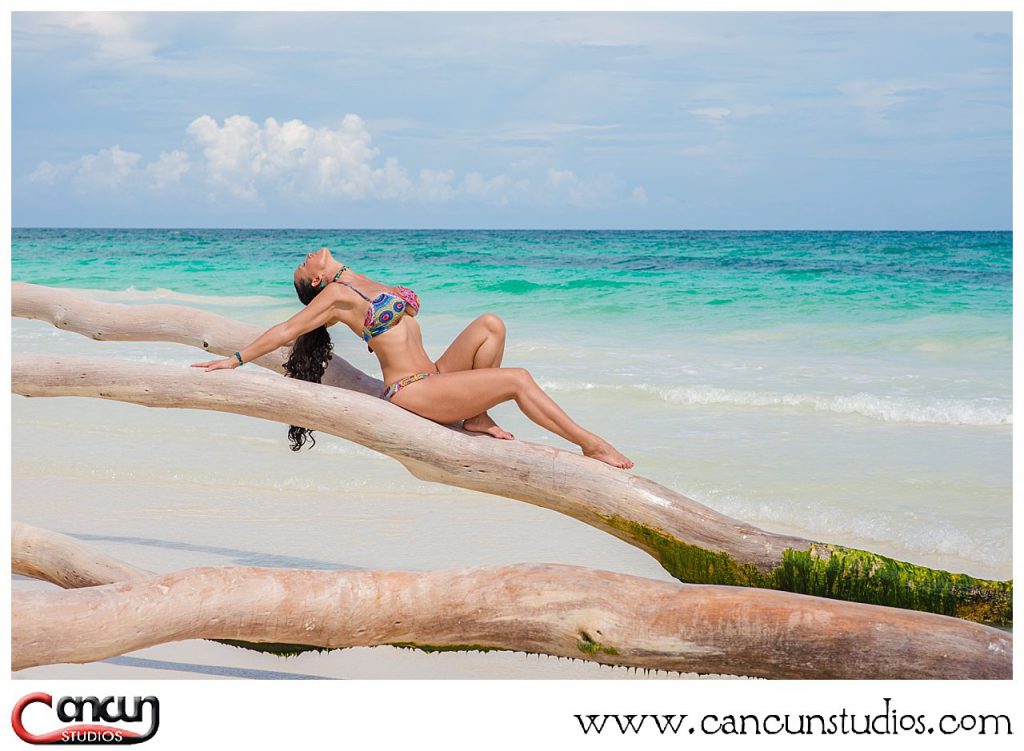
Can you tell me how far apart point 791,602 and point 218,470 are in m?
4.69

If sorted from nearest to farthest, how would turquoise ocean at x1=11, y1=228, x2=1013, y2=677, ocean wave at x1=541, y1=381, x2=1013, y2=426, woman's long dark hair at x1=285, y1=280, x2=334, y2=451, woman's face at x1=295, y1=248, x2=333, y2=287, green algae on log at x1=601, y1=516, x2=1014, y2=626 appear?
green algae on log at x1=601, y1=516, x2=1014, y2=626 < woman's long dark hair at x1=285, y1=280, x2=334, y2=451 < woman's face at x1=295, y1=248, x2=333, y2=287 < turquoise ocean at x1=11, y1=228, x2=1013, y2=677 < ocean wave at x1=541, y1=381, x2=1013, y2=426

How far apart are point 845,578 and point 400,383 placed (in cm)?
194

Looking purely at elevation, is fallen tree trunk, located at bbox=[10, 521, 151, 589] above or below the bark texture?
below

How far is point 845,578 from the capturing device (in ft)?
12.2

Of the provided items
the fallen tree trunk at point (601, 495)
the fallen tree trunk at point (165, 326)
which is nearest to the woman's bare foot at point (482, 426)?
the fallen tree trunk at point (601, 495)

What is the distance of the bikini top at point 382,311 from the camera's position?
4.36 metres

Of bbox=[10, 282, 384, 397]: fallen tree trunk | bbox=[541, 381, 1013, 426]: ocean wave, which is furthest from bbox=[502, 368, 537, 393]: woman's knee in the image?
bbox=[541, 381, 1013, 426]: ocean wave

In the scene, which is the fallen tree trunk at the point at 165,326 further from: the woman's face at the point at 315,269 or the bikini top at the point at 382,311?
the woman's face at the point at 315,269

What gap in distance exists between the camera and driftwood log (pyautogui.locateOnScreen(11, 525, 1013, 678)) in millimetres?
2988

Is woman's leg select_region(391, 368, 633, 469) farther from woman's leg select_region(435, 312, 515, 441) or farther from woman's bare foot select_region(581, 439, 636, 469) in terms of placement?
woman's leg select_region(435, 312, 515, 441)

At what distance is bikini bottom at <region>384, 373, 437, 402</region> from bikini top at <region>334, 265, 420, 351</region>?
0.26 m

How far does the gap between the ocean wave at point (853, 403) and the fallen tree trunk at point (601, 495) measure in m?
4.65

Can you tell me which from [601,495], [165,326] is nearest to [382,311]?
[165,326]
